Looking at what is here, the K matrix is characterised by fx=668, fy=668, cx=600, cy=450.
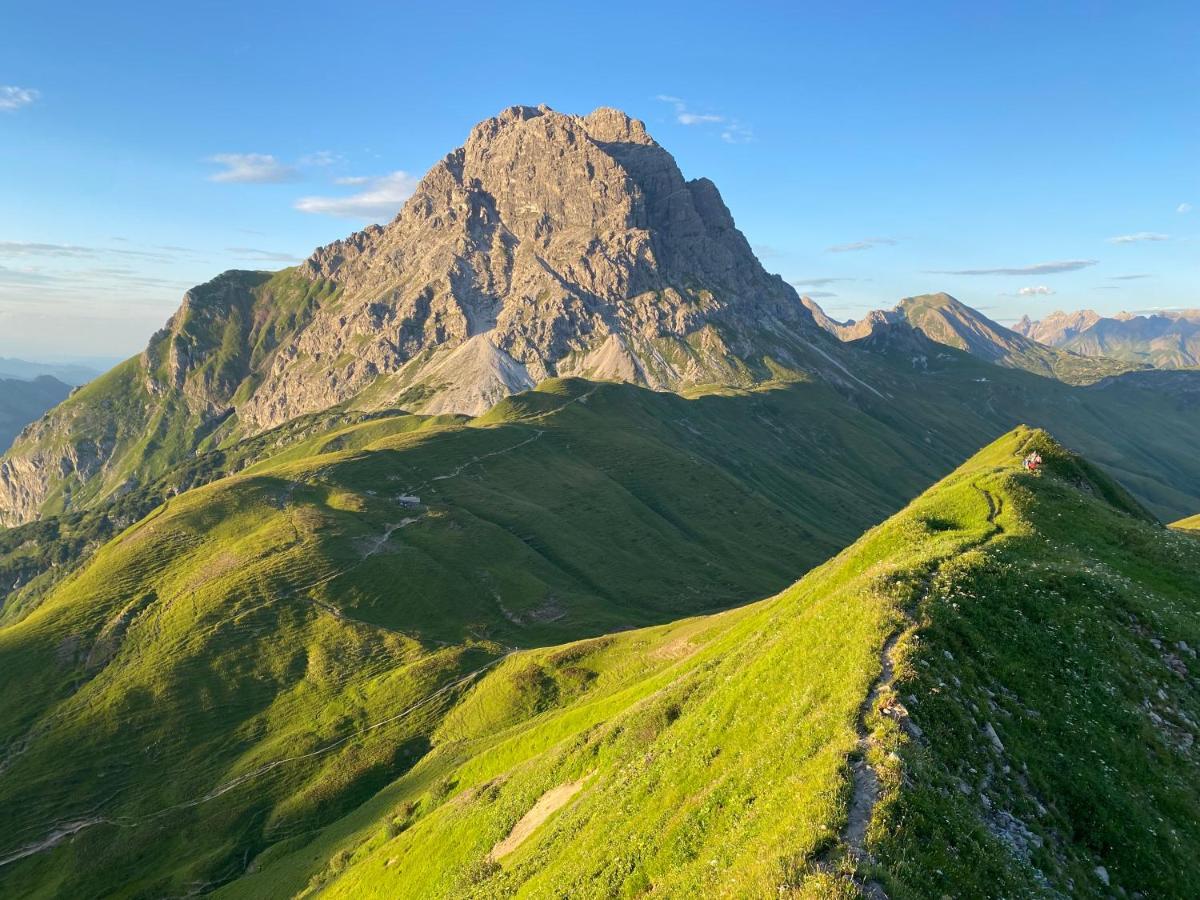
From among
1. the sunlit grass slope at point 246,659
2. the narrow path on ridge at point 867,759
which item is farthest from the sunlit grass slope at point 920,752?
the sunlit grass slope at point 246,659

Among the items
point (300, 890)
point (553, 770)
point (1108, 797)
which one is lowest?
point (300, 890)

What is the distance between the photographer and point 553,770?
50.3 metres

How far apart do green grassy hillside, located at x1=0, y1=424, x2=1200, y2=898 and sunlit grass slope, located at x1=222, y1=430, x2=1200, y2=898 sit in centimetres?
15

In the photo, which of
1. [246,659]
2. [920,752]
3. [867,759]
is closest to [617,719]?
[867,759]

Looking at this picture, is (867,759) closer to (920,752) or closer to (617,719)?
(920,752)

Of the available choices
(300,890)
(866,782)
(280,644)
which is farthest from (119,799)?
(866,782)

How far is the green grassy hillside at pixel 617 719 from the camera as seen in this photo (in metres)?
21.6

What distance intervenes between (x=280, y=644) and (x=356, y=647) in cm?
1546

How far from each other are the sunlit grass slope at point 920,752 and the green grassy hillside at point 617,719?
5.8 inches

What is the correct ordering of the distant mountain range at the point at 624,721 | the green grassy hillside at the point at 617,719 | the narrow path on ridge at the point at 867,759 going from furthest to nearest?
the green grassy hillside at the point at 617,719, the distant mountain range at the point at 624,721, the narrow path on ridge at the point at 867,759

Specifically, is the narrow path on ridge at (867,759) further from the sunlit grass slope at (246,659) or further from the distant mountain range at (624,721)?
the sunlit grass slope at (246,659)

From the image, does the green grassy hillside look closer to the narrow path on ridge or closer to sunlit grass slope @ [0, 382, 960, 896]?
the narrow path on ridge

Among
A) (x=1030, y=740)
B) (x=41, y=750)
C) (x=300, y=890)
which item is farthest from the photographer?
(x=41, y=750)

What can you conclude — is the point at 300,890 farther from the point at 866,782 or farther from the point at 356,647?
the point at 866,782
